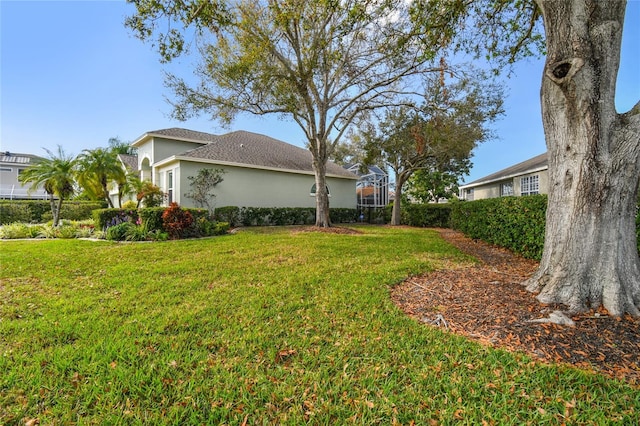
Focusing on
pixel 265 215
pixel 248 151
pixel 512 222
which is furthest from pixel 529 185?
pixel 248 151

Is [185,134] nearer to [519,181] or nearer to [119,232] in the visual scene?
[119,232]

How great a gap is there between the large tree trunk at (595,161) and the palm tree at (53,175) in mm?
16366

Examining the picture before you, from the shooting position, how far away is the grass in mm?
1943

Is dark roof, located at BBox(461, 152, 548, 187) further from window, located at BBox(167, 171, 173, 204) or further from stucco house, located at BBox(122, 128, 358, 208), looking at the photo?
window, located at BBox(167, 171, 173, 204)

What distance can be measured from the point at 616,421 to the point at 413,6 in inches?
312

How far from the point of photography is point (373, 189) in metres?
23.3

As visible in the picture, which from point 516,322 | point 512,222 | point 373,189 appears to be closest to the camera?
point 516,322

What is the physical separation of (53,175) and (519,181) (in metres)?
26.1

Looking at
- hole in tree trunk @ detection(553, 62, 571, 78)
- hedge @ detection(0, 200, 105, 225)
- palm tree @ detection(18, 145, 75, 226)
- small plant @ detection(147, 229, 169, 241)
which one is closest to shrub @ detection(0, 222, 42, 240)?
palm tree @ detection(18, 145, 75, 226)

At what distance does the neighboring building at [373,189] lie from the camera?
76.0 ft

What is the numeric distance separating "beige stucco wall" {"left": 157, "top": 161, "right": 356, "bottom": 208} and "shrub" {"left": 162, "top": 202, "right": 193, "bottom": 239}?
466 centimetres

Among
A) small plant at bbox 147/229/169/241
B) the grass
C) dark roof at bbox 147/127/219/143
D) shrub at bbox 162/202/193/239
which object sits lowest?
the grass

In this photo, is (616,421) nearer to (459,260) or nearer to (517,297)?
(517,297)

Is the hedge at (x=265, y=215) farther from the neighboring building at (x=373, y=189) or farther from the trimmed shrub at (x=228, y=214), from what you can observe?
the neighboring building at (x=373, y=189)
